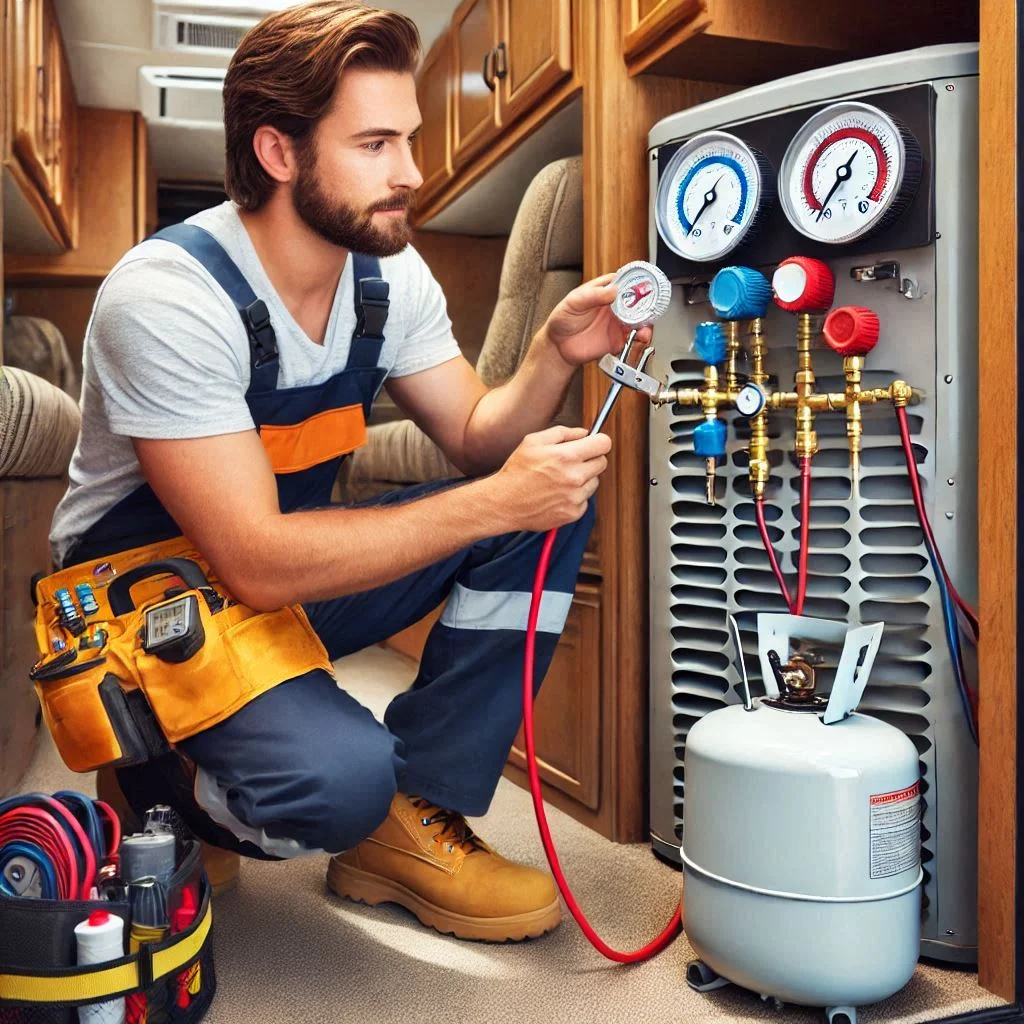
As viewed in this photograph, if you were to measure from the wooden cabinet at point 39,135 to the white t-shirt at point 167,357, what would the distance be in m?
1.04

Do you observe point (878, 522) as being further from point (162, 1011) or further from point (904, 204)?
point (162, 1011)

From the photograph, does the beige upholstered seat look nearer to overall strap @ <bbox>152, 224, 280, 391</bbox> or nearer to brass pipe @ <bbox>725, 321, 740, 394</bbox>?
brass pipe @ <bbox>725, 321, 740, 394</bbox>

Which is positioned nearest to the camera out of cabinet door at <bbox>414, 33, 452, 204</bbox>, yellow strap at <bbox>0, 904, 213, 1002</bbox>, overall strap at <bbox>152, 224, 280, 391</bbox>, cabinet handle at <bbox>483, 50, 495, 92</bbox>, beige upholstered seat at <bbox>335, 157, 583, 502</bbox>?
yellow strap at <bbox>0, 904, 213, 1002</bbox>

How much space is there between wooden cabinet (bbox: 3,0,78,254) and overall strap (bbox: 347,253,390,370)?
108cm

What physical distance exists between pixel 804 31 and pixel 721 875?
3.82 ft

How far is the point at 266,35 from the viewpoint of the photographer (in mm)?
1407

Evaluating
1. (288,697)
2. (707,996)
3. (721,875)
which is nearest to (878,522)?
(721,875)

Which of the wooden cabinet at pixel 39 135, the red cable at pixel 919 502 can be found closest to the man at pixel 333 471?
the red cable at pixel 919 502

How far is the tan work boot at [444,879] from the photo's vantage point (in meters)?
1.30

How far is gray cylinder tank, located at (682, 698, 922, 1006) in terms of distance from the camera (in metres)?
1.05

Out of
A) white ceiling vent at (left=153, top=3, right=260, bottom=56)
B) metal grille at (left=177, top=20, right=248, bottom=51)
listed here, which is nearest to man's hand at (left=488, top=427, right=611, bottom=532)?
white ceiling vent at (left=153, top=3, right=260, bottom=56)

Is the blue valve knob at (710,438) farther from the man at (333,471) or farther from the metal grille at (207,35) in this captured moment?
the metal grille at (207,35)

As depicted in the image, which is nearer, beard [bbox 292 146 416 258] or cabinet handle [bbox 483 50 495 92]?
beard [bbox 292 146 416 258]

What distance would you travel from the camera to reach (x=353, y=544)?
1185mm
